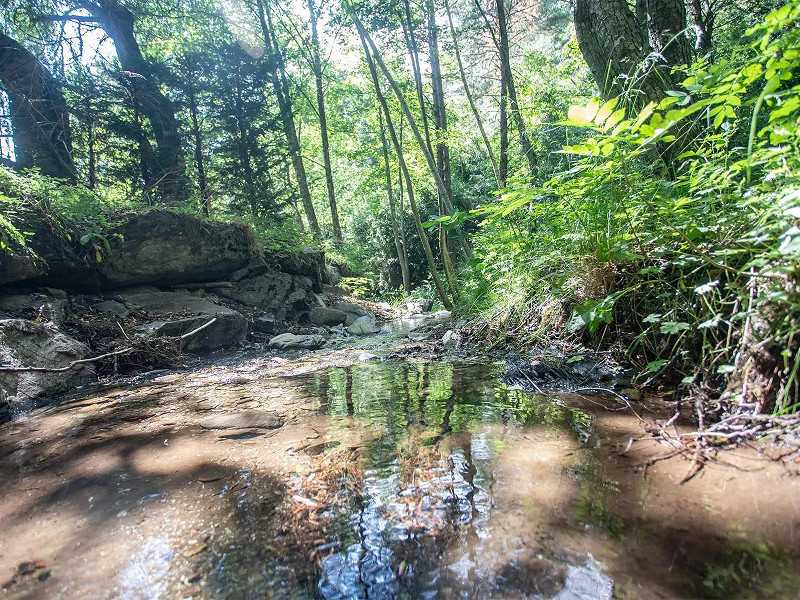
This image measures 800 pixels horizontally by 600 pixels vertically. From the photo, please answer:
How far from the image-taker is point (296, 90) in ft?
50.9

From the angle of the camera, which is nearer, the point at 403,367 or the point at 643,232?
the point at 643,232

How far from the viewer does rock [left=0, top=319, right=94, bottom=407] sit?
3.56m

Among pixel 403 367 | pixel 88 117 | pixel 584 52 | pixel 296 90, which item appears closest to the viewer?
pixel 403 367

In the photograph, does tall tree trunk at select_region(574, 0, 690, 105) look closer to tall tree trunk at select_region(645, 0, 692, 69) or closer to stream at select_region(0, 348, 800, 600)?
tall tree trunk at select_region(645, 0, 692, 69)

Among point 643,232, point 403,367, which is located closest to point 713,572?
point 643,232

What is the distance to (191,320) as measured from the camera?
603 centimetres

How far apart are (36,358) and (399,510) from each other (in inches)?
173

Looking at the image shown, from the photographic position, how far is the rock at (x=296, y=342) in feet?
20.4

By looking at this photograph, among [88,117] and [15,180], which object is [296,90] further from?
[15,180]

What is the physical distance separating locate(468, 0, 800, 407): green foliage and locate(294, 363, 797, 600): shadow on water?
75cm

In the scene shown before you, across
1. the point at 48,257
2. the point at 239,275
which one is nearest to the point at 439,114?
the point at 239,275

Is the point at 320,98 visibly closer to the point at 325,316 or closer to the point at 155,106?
the point at 155,106

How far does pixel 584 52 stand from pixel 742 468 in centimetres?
Answer: 460

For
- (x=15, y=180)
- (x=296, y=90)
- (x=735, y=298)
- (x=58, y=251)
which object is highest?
(x=296, y=90)
